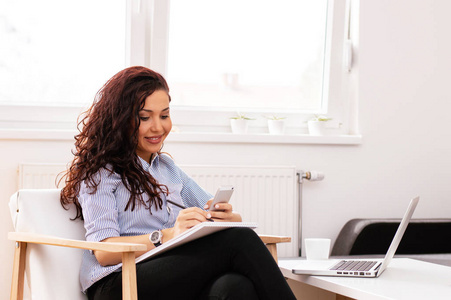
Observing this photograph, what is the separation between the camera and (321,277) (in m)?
1.91

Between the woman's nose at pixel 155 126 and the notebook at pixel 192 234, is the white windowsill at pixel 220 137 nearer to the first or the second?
the woman's nose at pixel 155 126

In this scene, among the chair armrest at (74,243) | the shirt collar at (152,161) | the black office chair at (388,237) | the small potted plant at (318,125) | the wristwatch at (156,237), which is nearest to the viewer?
the chair armrest at (74,243)

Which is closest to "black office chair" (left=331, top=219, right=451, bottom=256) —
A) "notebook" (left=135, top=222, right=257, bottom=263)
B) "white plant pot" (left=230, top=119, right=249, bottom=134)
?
"white plant pot" (left=230, top=119, right=249, bottom=134)

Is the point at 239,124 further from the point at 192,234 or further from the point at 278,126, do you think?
the point at 192,234

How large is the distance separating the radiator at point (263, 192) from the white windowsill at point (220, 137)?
0.51 feet

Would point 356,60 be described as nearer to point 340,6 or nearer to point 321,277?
point 340,6

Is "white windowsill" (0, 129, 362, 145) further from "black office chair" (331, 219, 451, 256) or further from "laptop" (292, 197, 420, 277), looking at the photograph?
"laptop" (292, 197, 420, 277)

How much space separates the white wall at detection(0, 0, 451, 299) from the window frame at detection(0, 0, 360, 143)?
116 millimetres

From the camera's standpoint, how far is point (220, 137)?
3.20 metres

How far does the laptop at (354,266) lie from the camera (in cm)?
192

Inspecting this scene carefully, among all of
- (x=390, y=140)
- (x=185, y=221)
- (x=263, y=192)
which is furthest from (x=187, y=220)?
(x=390, y=140)

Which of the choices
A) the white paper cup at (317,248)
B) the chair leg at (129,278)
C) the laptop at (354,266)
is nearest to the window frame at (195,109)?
the white paper cup at (317,248)

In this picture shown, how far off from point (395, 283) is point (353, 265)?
0.26 meters

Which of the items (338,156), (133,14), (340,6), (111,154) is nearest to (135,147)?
(111,154)
